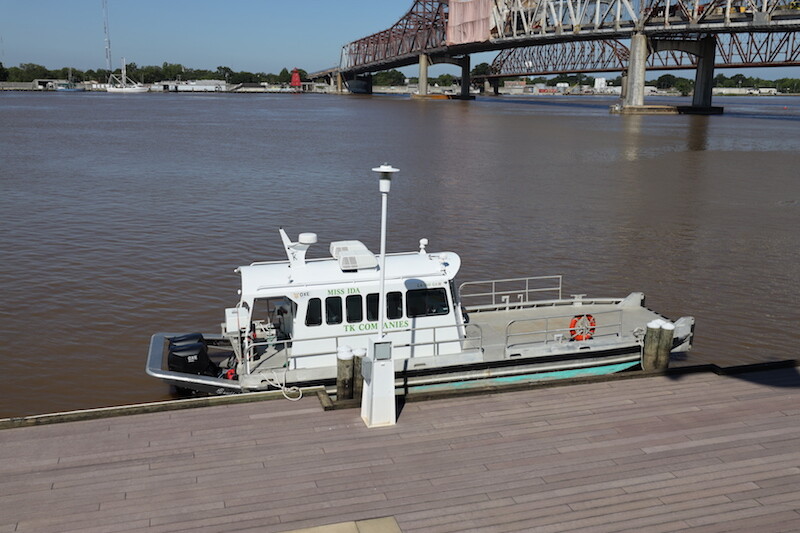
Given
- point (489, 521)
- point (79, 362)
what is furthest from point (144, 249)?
point (489, 521)

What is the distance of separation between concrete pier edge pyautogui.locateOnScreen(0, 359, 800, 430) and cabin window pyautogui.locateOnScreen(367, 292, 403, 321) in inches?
59.4

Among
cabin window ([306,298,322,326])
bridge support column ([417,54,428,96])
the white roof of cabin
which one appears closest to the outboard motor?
the white roof of cabin

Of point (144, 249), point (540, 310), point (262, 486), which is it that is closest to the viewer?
point (262, 486)

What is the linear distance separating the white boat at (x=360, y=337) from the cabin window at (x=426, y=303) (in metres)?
0.02

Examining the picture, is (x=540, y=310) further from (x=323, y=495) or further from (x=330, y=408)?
(x=323, y=495)

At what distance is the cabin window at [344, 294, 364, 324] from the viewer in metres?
13.3

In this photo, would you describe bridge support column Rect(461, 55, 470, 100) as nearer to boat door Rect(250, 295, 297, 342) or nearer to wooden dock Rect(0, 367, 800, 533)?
boat door Rect(250, 295, 297, 342)

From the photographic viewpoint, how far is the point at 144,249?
2692 centimetres

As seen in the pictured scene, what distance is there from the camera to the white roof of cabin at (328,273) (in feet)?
43.0

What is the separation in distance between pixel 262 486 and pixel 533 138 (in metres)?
70.4

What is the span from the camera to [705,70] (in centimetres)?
11738

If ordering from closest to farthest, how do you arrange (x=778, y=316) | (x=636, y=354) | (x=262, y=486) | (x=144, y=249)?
1. (x=262, y=486)
2. (x=636, y=354)
3. (x=778, y=316)
4. (x=144, y=249)

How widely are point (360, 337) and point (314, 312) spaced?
979 mm

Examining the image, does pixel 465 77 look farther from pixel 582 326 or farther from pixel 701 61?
pixel 582 326
